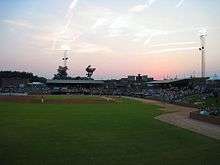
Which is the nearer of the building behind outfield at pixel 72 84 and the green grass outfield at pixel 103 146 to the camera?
the green grass outfield at pixel 103 146

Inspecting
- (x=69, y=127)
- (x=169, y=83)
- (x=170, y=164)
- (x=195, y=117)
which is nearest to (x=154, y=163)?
(x=170, y=164)

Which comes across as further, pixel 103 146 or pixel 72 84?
pixel 72 84

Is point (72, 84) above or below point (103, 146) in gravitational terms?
above

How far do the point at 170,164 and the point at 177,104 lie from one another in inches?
1737

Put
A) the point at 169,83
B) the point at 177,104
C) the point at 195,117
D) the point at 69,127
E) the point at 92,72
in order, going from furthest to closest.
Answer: the point at 92,72, the point at 169,83, the point at 177,104, the point at 195,117, the point at 69,127

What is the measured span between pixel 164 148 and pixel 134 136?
411cm

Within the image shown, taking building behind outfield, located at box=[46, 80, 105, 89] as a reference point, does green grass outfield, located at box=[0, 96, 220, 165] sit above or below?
below

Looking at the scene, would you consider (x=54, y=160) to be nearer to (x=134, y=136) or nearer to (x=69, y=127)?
(x=134, y=136)

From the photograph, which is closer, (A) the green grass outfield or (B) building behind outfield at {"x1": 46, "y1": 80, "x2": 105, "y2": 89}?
(A) the green grass outfield

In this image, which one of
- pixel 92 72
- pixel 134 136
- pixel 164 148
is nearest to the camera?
pixel 164 148

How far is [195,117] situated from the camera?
110ft

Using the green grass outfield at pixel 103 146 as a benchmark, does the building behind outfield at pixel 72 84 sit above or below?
above

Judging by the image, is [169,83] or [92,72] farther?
[92,72]

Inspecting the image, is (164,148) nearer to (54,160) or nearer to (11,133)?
(54,160)
